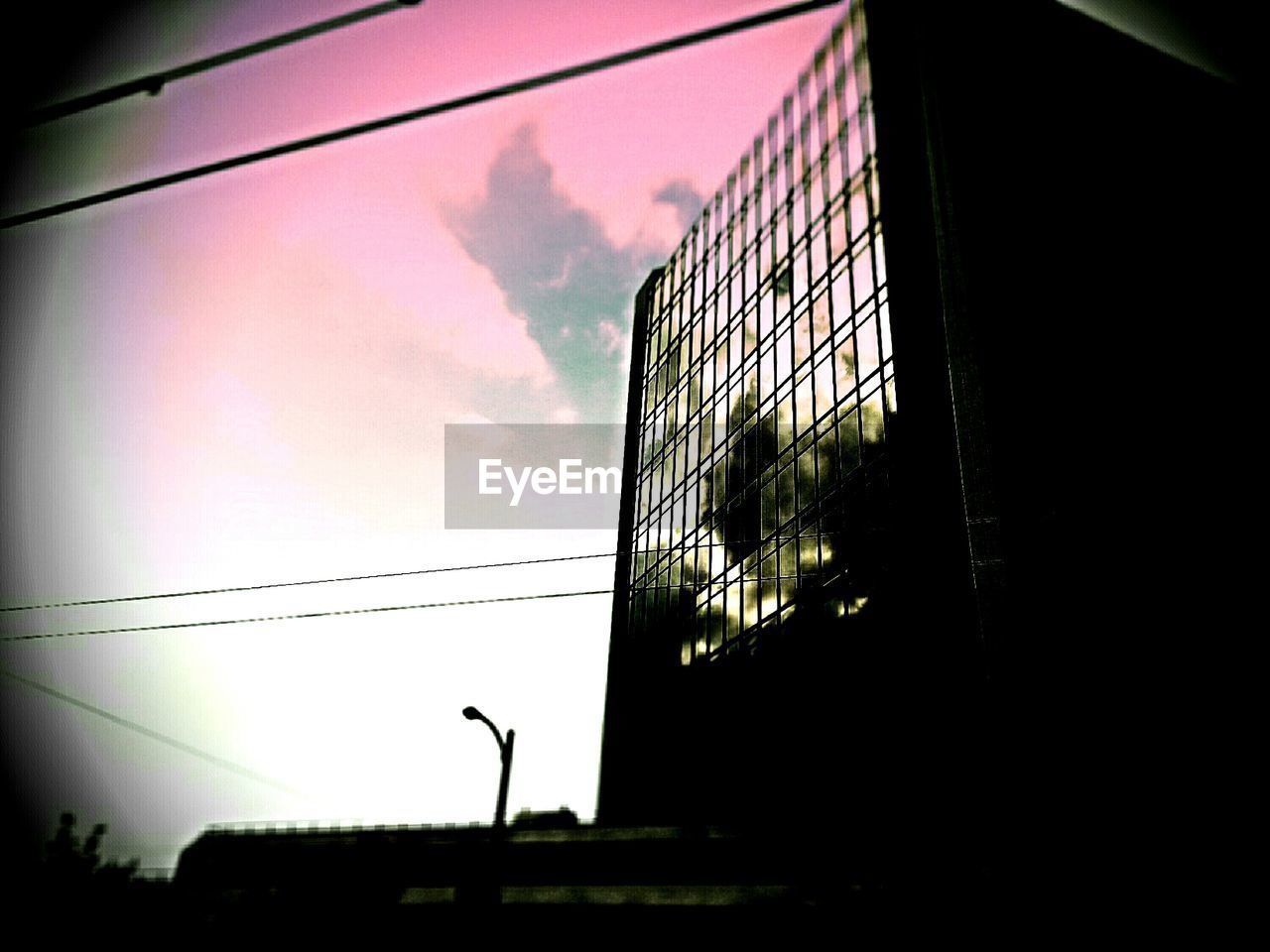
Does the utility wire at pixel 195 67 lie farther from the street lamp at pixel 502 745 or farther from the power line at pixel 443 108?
the street lamp at pixel 502 745

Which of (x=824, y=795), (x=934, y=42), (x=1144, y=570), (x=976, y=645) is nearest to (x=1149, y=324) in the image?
(x=1144, y=570)

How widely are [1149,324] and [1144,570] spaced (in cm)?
551

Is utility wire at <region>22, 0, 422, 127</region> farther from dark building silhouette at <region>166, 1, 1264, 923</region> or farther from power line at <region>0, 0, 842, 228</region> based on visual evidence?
dark building silhouette at <region>166, 1, 1264, 923</region>

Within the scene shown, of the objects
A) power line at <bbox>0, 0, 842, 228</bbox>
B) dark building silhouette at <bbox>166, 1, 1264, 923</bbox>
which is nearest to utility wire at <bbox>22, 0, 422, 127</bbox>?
power line at <bbox>0, 0, 842, 228</bbox>

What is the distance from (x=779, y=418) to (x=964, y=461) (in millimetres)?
9980

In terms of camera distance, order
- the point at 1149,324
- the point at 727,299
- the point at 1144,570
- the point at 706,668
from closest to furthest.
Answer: the point at 1144,570
the point at 1149,324
the point at 706,668
the point at 727,299

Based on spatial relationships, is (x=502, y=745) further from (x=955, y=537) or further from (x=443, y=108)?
(x=443, y=108)

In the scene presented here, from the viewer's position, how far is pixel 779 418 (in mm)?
25141

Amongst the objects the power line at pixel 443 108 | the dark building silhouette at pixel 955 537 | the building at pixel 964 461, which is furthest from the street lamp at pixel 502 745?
the power line at pixel 443 108

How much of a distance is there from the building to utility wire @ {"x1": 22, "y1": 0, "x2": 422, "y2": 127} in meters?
14.6

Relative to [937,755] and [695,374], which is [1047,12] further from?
[937,755]

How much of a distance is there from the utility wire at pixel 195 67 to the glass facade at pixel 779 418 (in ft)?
48.2

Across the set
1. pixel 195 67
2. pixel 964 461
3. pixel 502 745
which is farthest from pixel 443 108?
pixel 502 745

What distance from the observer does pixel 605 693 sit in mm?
32875
